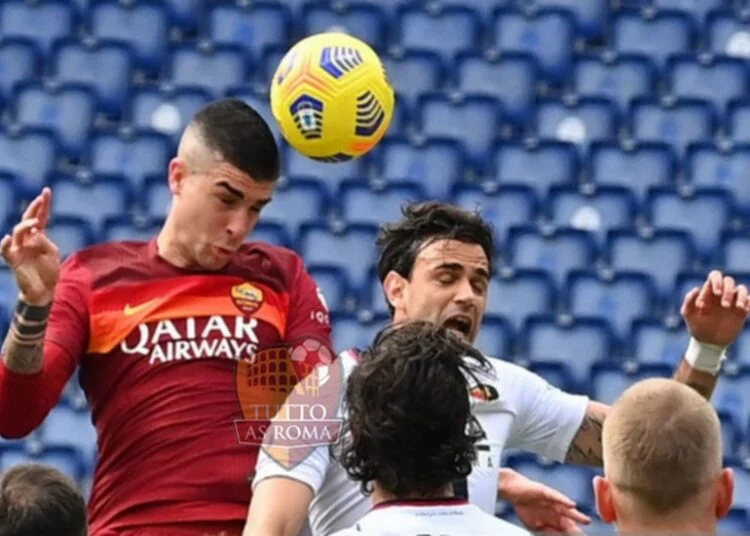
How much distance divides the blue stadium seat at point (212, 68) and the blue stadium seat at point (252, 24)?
0.67ft

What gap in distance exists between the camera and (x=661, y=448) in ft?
10.2

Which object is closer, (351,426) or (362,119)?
(351,426)

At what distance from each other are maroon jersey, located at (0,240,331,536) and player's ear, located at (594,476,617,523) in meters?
1.46

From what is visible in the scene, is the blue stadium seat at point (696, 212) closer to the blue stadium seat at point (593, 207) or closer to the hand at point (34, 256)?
the blue stadium seat at point (593, 207)

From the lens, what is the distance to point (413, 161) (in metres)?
10.8

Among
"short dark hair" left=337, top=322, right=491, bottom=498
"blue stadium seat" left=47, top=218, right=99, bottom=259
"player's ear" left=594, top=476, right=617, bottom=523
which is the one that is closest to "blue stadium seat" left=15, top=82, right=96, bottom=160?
"blue stadium seat" left=47, top=218, right=99, bottom=259

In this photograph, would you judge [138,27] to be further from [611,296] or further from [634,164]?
[611,296]

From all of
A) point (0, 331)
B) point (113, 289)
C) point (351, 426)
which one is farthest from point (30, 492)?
point (0, 331)

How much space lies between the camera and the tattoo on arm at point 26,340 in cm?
425

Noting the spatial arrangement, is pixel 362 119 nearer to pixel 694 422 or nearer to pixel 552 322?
pixel 694 422

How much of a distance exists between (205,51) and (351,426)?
845 cm

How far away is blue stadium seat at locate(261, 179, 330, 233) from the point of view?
10.3 metres

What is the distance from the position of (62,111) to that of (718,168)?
3.66 m

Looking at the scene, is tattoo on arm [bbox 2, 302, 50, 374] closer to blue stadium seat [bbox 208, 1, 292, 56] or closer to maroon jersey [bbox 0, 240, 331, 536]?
maroon jersey [bbox 0, 240, 331, 536]
